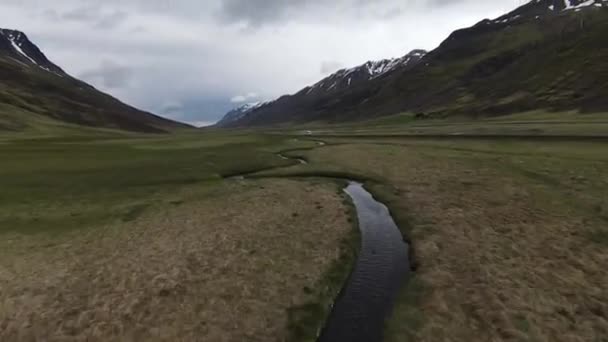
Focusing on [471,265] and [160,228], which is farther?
[160,228]

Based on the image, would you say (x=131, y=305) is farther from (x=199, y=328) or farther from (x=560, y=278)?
(x=560, y=278)

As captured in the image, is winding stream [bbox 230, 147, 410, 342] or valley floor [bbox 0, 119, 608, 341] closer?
valley floor [bbox 0, 119, 608, 341]

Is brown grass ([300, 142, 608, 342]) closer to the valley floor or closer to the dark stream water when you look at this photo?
the valley floor

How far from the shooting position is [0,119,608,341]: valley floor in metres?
15.8

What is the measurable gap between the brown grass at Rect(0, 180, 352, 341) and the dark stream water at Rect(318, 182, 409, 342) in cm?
174

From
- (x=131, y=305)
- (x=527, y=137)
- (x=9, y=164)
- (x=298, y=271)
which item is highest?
(x=9, y=164)

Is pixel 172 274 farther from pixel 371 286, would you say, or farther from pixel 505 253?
pixel 505 253

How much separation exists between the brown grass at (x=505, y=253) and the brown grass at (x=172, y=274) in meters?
5.96

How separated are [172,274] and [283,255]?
6.45 meters

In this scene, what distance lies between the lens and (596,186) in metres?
34.9

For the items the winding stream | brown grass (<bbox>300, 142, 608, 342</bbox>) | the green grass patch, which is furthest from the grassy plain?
brown grass (<bbox>300, 142, 608, 342</bbox>)

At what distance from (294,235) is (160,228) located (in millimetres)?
10061

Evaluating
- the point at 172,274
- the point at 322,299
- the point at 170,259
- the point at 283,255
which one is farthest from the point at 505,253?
the point at 170,259

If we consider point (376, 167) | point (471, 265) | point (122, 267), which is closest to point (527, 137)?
point (376, 167)
